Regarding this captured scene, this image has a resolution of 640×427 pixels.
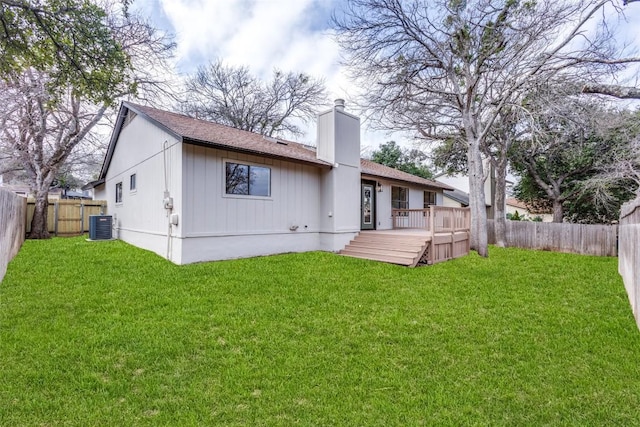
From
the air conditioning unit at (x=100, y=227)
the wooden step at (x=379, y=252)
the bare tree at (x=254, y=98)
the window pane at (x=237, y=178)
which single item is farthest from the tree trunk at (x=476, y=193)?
the bare tree at (x=254, y=98)

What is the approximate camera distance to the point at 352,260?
28.2 feet

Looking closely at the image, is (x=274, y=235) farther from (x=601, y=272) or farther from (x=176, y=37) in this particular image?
(x=601, y=272)

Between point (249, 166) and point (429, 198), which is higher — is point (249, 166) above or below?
above

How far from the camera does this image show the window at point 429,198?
1583 centimetres

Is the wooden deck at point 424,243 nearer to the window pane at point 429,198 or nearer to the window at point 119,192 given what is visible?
the window pane at point 429,198

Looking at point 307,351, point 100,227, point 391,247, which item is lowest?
point 307,351

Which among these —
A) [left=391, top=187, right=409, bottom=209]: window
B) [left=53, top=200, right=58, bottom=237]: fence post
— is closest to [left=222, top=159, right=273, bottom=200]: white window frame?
[left=391, top=187, right=409, bottom=209]: window

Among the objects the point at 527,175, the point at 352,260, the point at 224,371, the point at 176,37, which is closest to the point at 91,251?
the point at 176,37

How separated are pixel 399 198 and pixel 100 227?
469 inches

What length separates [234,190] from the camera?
836 centimetres

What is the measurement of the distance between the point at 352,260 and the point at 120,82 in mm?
6446

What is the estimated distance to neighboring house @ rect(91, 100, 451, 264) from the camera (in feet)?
25.2

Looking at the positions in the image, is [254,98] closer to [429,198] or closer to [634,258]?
[429,198]

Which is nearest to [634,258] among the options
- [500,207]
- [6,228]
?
[6,228]
